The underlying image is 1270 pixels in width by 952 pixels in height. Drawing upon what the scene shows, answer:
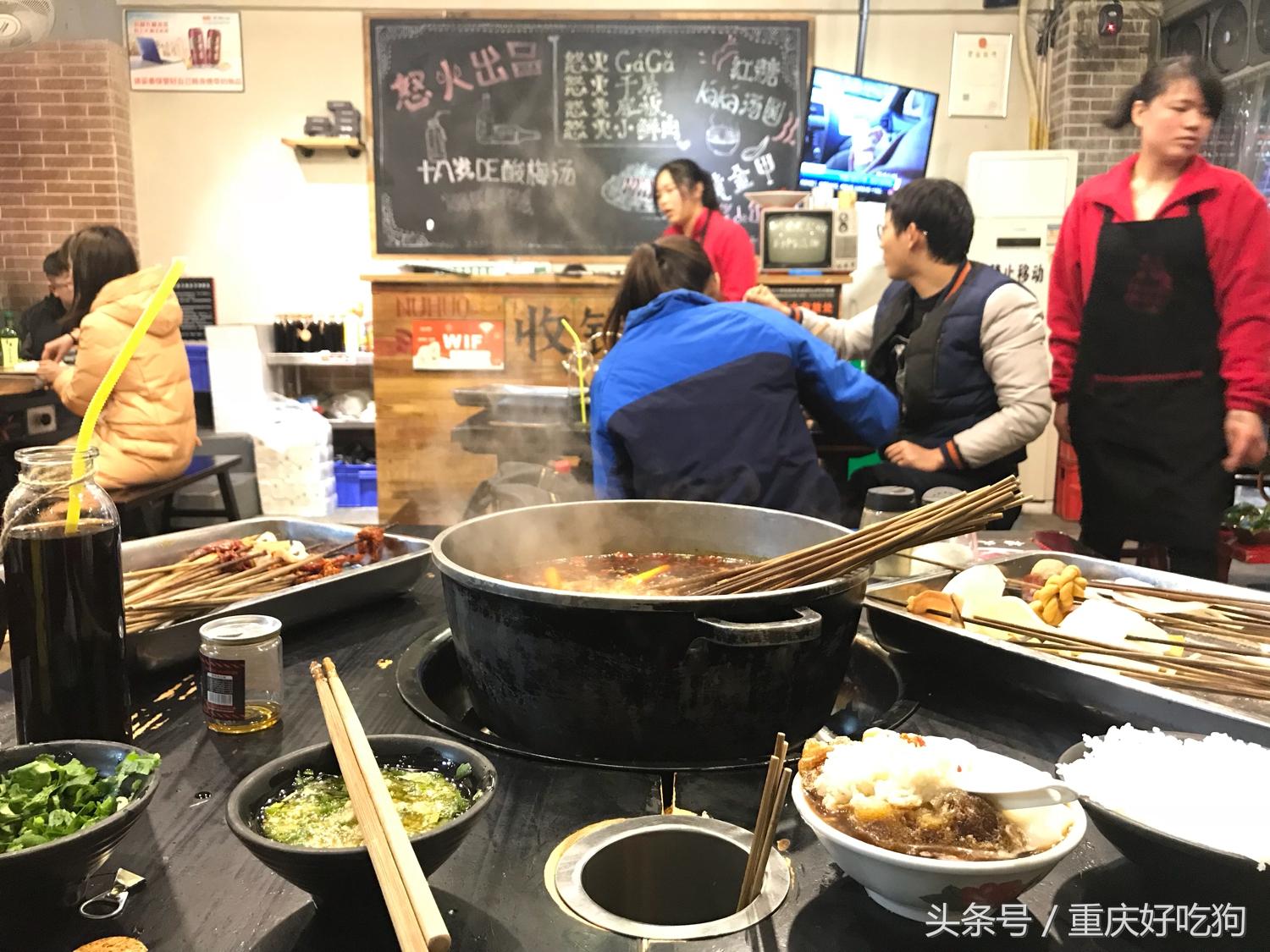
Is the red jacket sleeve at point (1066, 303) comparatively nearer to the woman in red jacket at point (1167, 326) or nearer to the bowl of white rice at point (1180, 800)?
the woman in red jacket at point (1167, 326)

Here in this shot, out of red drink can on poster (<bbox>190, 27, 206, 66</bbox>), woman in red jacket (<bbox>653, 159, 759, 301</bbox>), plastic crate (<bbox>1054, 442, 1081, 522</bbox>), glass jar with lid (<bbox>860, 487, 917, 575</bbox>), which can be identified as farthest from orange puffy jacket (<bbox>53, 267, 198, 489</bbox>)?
Result: plastic crate (<bbox>1054, 442, 1081, 522</bbox>)

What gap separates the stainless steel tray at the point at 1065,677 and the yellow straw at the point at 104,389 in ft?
3.49

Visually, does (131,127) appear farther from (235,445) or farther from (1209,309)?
(1209,309)

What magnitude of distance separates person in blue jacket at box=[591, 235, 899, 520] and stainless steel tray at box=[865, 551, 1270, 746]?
0.91 metres

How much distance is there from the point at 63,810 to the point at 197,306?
21.9 ft

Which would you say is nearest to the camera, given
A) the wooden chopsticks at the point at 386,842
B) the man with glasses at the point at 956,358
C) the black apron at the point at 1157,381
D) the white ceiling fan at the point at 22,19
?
the wooden chopsticks at the point at 386,842

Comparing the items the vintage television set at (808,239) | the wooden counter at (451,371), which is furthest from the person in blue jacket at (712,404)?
the vintage television set at (808,239)

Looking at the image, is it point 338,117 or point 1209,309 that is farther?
point 338,117

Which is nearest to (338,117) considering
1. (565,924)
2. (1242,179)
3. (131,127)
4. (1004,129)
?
(131,127)

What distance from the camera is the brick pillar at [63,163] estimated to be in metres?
6.38

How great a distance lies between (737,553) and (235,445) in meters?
5.10

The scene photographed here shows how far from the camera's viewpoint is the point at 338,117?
6.41 m

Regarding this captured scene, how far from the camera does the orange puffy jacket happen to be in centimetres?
367

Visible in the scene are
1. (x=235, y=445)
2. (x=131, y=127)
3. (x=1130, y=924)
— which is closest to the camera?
(x=1130, y=924)
